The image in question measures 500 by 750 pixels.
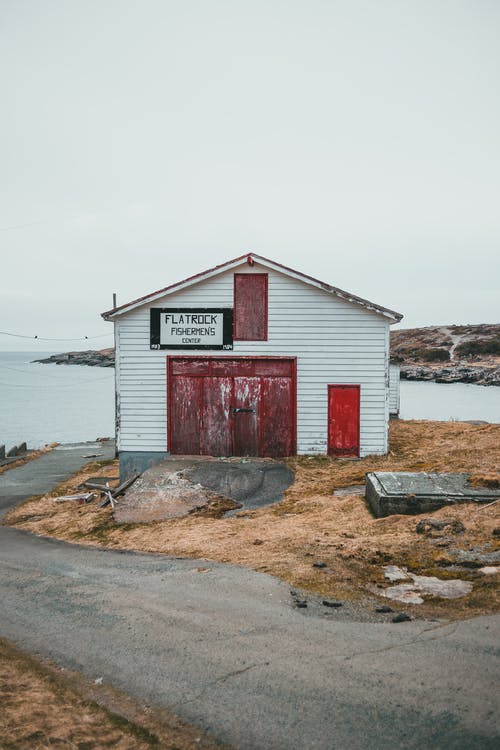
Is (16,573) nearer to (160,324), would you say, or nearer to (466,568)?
(466,568)

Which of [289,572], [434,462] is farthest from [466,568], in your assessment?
[434,462]

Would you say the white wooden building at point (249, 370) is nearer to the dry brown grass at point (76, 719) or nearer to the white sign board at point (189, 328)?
the white sign board at point (189, 328)

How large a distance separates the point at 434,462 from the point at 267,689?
1125 centimetres

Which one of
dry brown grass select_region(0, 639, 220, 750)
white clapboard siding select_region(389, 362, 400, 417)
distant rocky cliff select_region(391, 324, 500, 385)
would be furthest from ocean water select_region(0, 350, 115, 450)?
distant rocky cliff select_region(391, 324, 500, 385)

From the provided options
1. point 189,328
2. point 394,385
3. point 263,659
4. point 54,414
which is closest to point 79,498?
point 189,328

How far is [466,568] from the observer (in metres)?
7.12

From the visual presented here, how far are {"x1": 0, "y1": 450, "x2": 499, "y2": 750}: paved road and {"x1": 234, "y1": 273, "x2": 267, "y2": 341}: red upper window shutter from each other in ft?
32.6

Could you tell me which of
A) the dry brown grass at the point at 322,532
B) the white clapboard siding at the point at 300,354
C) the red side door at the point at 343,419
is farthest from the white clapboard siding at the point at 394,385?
the dry brown grass at the point at 322,532

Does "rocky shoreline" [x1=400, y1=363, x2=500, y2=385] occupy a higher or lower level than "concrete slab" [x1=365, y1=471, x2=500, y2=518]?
higher

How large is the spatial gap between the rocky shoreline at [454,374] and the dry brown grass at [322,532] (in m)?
66.7

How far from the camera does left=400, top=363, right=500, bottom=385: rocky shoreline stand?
78012mm

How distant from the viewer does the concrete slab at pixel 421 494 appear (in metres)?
9.70

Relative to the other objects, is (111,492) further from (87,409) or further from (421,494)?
(87,409)

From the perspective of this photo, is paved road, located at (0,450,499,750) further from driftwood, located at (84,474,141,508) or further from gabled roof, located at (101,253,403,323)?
gabled roof, located at (101,253,403,323)
